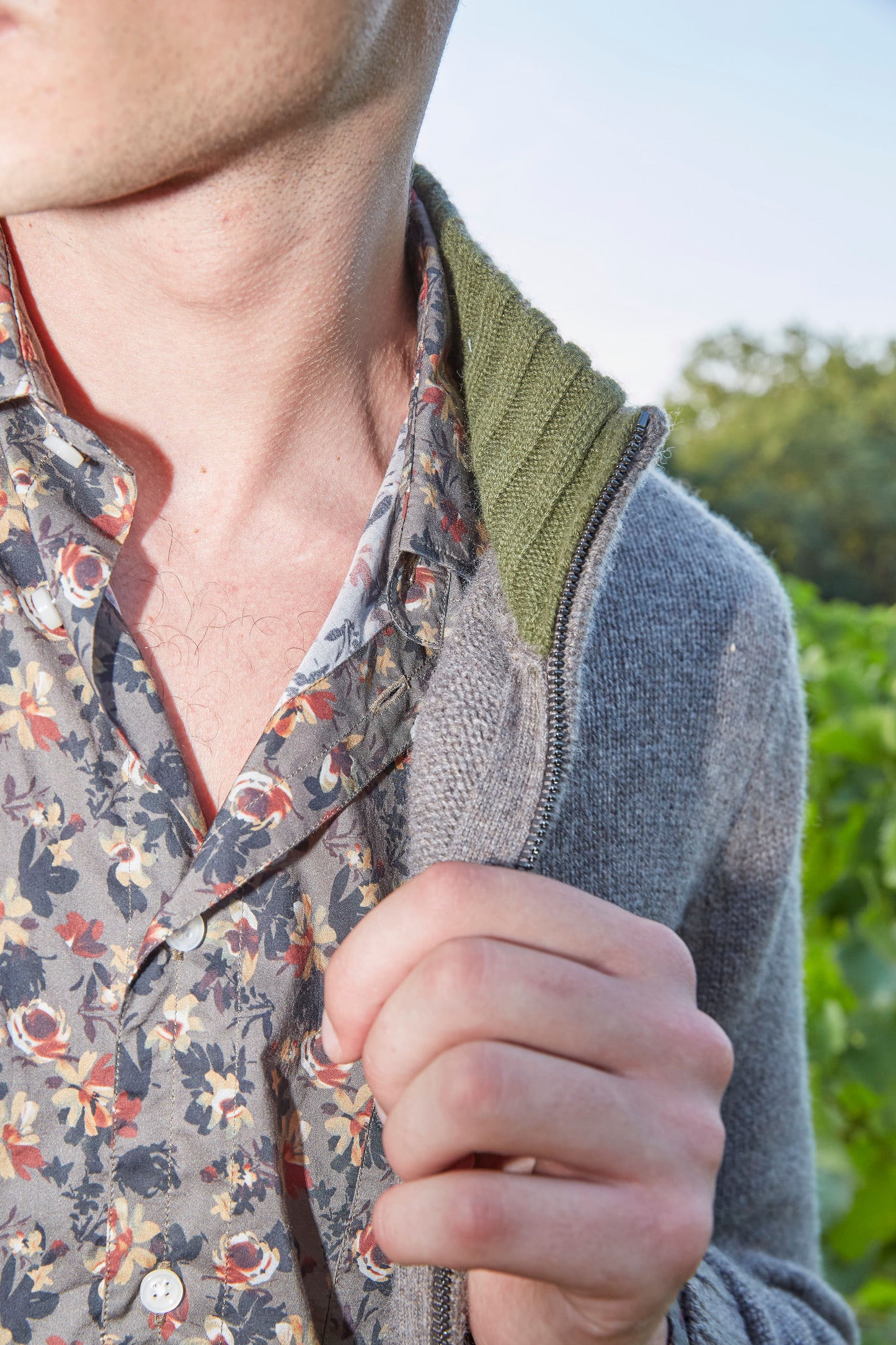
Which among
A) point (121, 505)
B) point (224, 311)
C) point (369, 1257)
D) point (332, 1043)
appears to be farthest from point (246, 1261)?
point (224, 311)

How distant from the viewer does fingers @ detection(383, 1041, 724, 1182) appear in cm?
74

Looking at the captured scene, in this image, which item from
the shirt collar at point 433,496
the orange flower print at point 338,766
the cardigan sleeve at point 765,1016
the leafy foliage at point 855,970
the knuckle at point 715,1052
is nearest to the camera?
the knuckle at point 715,1052

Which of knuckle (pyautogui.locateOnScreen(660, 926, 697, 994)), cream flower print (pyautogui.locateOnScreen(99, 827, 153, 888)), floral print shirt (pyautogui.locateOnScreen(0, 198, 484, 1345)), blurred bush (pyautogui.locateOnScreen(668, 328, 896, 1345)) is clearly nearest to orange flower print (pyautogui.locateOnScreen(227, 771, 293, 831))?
floral print shirt (pyautogui.locateOnScreen(0, 198, 484, 1345))

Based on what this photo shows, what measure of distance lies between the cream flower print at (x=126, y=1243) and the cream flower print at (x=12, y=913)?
29cm

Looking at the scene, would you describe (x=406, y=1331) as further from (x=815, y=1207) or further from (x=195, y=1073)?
(x=815, y=1207)

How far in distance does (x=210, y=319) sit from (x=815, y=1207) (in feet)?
5.33

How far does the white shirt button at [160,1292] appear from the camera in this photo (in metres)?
1.04

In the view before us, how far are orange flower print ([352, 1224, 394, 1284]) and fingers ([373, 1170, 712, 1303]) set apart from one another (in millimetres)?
443

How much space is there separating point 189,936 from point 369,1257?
1.46ft

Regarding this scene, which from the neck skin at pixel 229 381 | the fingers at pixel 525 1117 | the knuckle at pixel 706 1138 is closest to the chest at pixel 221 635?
the neck skin at pixel 229 381

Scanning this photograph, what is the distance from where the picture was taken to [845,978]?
2861 millimetres

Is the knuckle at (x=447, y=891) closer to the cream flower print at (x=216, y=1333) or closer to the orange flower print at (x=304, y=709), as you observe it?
the orange flower print at (x=304, y=709)

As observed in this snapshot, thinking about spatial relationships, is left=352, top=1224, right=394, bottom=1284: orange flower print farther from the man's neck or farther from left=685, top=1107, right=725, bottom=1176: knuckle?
the man's neck

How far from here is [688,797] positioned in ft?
4.54
